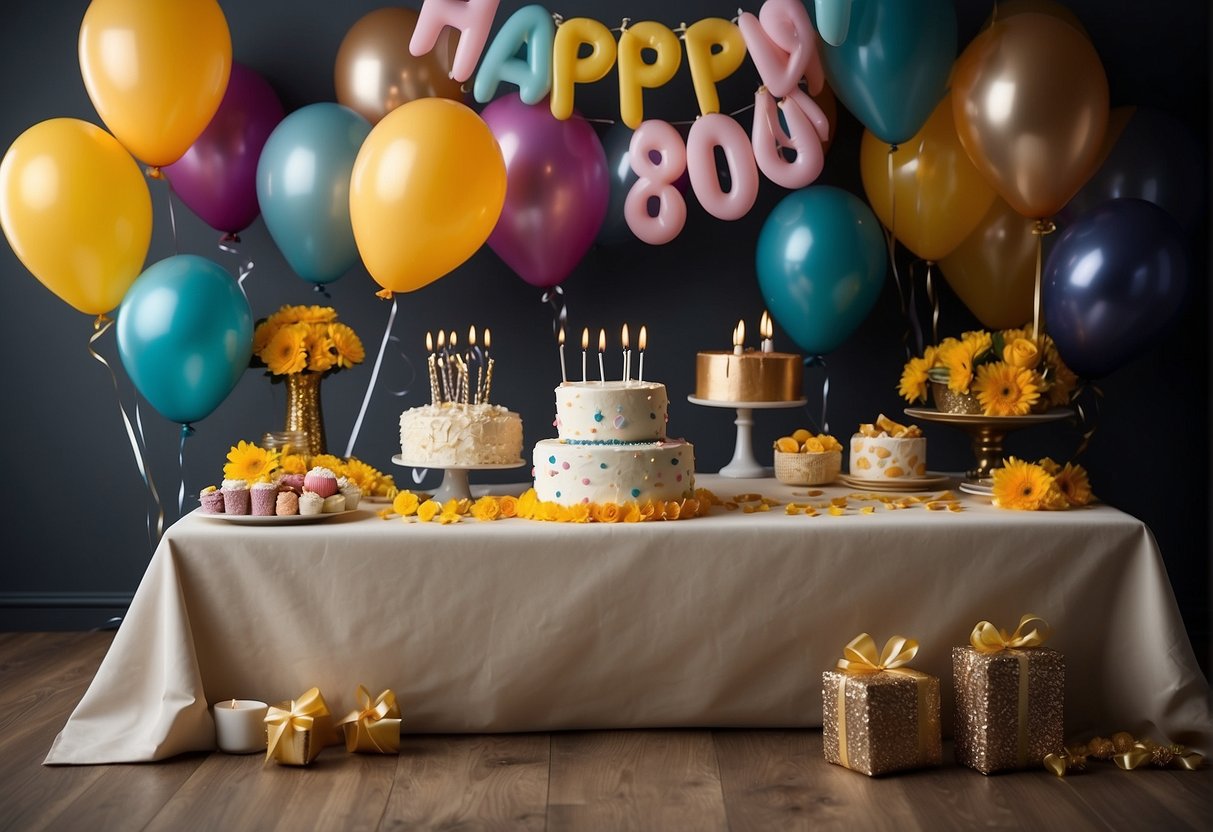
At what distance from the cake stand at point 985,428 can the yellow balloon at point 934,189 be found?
16.5 inches

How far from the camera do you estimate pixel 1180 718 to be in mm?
2514

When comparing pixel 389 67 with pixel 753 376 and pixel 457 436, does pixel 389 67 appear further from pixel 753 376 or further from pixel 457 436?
pixel 753 376

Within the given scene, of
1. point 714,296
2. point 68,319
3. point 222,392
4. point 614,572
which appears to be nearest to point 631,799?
point 614,572

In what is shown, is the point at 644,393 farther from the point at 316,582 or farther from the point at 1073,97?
the point at 1073,97

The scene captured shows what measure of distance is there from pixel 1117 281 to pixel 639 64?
1162 mm

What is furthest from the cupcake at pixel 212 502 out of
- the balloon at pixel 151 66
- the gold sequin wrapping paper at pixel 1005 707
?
the gold sequin wrapping paper at pixel 1005 707

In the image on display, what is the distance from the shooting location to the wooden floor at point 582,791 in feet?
7.23

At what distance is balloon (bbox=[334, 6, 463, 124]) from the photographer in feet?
10.0

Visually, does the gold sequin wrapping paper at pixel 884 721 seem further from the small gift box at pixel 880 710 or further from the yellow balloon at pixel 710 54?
the yellow balloon at pixel 710 54

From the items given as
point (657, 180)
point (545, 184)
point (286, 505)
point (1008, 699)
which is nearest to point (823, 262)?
point (657, 180)

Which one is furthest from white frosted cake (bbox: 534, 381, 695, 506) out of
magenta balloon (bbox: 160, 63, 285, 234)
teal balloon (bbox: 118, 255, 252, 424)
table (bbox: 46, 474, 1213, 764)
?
magenta balloon (bbox: 160, 63, 285, 234)

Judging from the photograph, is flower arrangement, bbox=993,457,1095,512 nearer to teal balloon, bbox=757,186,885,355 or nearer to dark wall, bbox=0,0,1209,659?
teal balloon, bbox=757,186,885,355

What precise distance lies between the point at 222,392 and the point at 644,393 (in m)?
0.94

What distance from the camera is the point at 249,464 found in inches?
108
